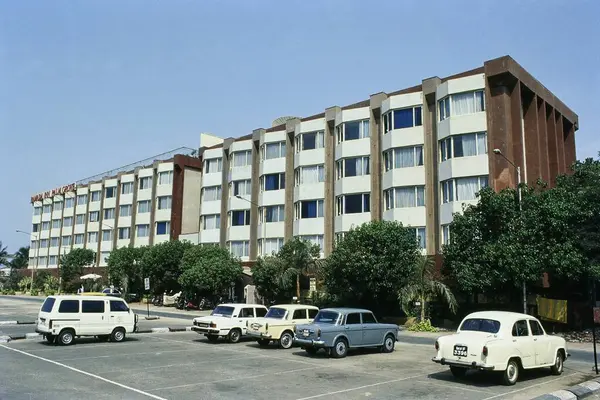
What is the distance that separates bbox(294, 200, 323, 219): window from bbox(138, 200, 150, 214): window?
1049 inches

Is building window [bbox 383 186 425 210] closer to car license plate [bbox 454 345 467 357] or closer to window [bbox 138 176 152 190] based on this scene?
car license plate [bbox 454 345 467 357]

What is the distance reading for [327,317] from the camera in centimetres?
1919

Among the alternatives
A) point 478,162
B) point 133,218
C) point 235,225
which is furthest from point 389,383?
point 133,218

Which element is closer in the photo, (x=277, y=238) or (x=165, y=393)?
(x=165, y=393)

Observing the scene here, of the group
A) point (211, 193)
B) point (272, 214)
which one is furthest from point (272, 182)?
point (211, 193)

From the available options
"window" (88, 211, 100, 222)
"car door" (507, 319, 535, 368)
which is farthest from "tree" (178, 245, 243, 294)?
"window" (88, 211, 100, 222)

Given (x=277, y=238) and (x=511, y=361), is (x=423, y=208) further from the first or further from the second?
(x=511, y=361)

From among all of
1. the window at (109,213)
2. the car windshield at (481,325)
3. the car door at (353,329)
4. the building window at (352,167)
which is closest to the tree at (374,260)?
the building window at (352,167)

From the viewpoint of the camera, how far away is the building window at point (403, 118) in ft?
128

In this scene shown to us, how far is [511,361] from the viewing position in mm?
13891

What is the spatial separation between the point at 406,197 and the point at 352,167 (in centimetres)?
597

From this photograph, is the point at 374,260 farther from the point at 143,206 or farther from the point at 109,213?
the point at 109,213

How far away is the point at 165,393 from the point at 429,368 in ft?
27.8

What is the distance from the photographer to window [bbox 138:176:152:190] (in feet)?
216
